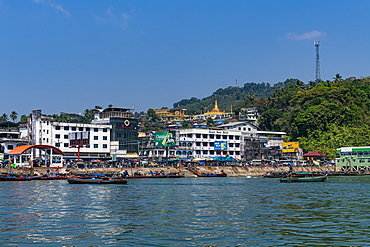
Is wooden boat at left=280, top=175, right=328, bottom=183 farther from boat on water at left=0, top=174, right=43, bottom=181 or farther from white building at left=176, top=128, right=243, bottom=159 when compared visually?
white building at left=176, top=128, right=243, bottom=159

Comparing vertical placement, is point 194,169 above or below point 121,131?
below

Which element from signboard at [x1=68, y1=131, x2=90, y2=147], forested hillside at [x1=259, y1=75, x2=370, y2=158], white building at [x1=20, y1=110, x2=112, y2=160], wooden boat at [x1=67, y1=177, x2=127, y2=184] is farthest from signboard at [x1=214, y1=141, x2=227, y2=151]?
wooden boat at [x1=67, y1=177, x2=127, y2=184]

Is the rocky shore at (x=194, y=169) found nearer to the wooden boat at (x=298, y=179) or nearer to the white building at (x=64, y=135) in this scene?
the white building at (x=64, y=135)

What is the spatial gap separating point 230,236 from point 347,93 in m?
147

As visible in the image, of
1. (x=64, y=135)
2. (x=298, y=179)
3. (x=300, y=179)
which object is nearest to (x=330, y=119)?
(x=300, y=179)

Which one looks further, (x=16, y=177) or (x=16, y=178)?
(x=16, y=177)

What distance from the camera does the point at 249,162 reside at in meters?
137

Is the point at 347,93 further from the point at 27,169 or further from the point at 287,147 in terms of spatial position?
the point at 27,169

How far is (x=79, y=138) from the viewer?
11325 cm

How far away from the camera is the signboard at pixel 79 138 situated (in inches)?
4370

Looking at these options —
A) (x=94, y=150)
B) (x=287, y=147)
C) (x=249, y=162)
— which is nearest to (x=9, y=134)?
(x=94, y=150)

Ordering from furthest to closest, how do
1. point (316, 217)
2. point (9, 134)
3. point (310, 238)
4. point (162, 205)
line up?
1. point (9, 134)
2. point (162, 205)
3. point (316, 217)
4. point (310, 238)

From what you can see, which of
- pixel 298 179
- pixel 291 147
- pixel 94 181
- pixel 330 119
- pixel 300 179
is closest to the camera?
pixel 94 181

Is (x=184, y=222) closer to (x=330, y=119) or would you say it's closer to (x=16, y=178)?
(x=16, y=178)
